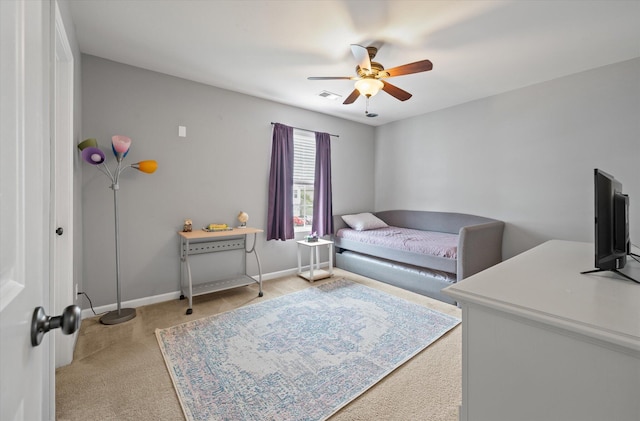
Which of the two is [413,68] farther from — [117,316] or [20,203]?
[117,316]

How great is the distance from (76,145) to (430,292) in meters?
3.85

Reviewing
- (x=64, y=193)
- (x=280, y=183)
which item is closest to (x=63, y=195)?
(x=64, y=193)

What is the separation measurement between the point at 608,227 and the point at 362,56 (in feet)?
6.48

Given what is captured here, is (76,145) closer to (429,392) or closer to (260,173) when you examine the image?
(260,173)

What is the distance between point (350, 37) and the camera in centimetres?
237

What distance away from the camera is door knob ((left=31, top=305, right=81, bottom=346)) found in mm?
549

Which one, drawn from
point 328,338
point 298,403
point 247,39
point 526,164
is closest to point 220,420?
point 298,403

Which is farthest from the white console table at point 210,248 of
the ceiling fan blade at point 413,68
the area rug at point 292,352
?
the ceiling fan blade at point 413,68

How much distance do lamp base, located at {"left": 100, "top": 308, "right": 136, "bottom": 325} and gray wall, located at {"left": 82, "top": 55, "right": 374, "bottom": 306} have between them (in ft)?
0.59

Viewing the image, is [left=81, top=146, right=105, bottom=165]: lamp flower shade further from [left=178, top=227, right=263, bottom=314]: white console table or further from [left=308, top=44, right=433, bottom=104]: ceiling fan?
[left=308, top=44, right=433, bottom=104]: ceiling fan

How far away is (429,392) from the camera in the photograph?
1.70 metres

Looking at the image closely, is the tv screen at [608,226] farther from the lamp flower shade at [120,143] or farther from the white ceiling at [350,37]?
the lamp flower shade at [120,143]

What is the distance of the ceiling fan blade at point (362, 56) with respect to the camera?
220 centimetres

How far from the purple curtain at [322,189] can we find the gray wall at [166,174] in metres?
0.66
